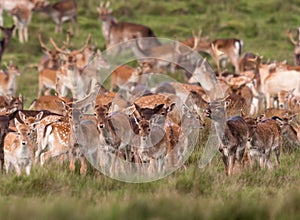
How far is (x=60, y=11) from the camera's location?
2262 cm

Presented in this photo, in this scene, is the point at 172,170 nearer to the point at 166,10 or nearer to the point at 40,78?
the point at 40,78

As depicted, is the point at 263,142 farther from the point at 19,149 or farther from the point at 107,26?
the point at 107,26

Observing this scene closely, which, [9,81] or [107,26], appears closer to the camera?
[9,81]

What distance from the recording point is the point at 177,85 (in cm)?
1364

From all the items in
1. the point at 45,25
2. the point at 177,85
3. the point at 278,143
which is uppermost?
the point at 45,25

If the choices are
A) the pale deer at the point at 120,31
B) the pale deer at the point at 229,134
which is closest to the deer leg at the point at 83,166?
the pale deer at the point at 229,134

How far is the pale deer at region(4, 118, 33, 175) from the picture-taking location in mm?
8781

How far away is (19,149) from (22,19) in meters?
12.8

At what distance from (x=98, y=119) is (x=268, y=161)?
184cm

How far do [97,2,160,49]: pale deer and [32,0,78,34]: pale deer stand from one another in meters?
1.21

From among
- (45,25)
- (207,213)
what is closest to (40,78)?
(45,25)

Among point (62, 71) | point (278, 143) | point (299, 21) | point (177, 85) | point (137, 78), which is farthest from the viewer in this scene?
point (299, 21)

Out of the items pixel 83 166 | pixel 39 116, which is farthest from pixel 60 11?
pixel 83 166

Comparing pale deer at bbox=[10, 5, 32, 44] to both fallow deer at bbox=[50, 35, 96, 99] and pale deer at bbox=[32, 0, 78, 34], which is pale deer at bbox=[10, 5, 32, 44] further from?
fallow deer at bbox=[50, 35, 96, 99]
